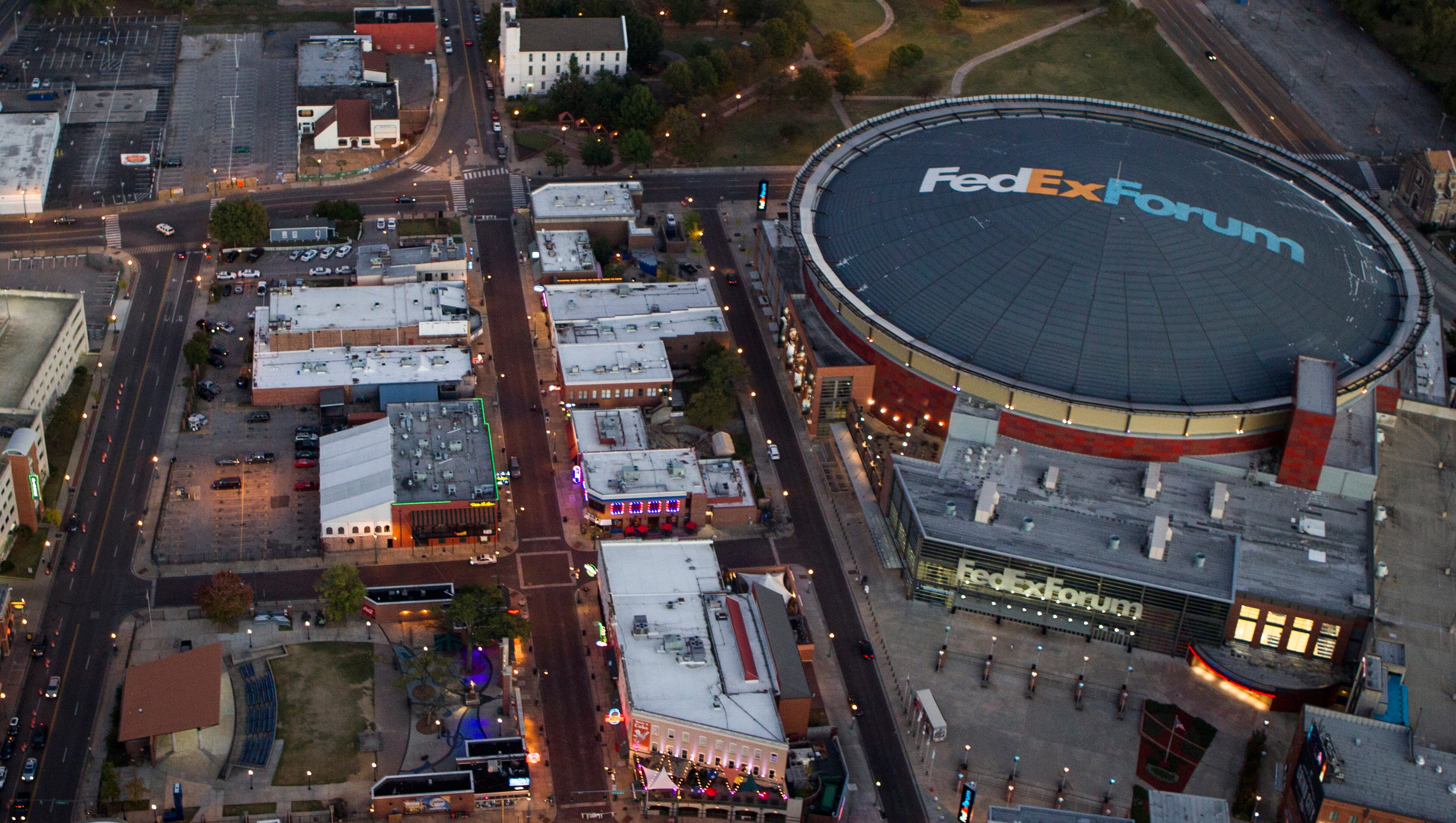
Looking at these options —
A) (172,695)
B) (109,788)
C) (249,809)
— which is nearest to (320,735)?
(249,809)

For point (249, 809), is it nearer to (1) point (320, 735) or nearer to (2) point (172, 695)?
(1) point (320, 735)

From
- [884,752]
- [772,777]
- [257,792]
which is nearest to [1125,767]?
[884,752]

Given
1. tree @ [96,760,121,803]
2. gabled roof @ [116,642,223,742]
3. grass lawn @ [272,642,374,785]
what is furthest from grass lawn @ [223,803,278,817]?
tree @ [96,760,121,803]

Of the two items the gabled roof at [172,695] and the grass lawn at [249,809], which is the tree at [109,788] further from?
the grass lawn at [249,809]

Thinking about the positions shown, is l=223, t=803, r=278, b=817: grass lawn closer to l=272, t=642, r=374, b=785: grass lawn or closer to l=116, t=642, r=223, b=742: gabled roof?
l=272, t=642, r=374, b=785: grass lawn

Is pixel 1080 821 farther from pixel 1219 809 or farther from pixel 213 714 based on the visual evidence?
pixel 213 714

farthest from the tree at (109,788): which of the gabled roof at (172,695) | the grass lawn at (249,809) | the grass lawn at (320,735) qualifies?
the grass lawn at (320,735)
